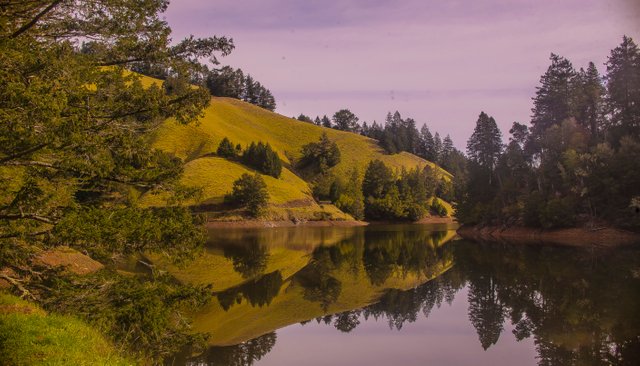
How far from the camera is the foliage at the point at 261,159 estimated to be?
131000 mm

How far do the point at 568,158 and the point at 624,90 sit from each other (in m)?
14.7

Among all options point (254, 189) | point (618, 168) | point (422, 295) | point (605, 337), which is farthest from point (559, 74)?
point (605, 337)

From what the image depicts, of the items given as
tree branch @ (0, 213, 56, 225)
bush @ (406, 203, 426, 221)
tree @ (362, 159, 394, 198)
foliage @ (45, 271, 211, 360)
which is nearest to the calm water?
Result: foliage @ (45, 271, 211, 360)

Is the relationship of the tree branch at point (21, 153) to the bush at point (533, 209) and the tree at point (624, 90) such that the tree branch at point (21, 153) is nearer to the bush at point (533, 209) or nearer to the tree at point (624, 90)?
the bush at point (533, 209)

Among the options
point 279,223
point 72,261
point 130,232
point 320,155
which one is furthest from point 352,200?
point 130,232

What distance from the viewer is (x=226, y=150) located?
130 m

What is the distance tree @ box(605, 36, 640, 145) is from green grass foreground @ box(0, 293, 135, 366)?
78611mm

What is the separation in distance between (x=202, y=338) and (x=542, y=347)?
42.5ft

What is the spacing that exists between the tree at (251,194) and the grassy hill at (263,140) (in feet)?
13.5

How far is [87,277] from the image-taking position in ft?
50.3

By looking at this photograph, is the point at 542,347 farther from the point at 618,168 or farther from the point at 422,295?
the point at 618,168

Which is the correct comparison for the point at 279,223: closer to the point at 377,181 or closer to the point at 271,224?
the point at 271,224

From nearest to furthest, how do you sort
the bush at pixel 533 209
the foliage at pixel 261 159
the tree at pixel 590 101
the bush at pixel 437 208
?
the bush at pixel 533 209 < the tree at pixel 590 101 < the foliage at pixel 261 159 < the bush at pixel 437 208

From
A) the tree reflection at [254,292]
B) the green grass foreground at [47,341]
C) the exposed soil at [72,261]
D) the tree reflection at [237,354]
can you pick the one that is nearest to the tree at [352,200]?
the tree reflection at [254,292]
